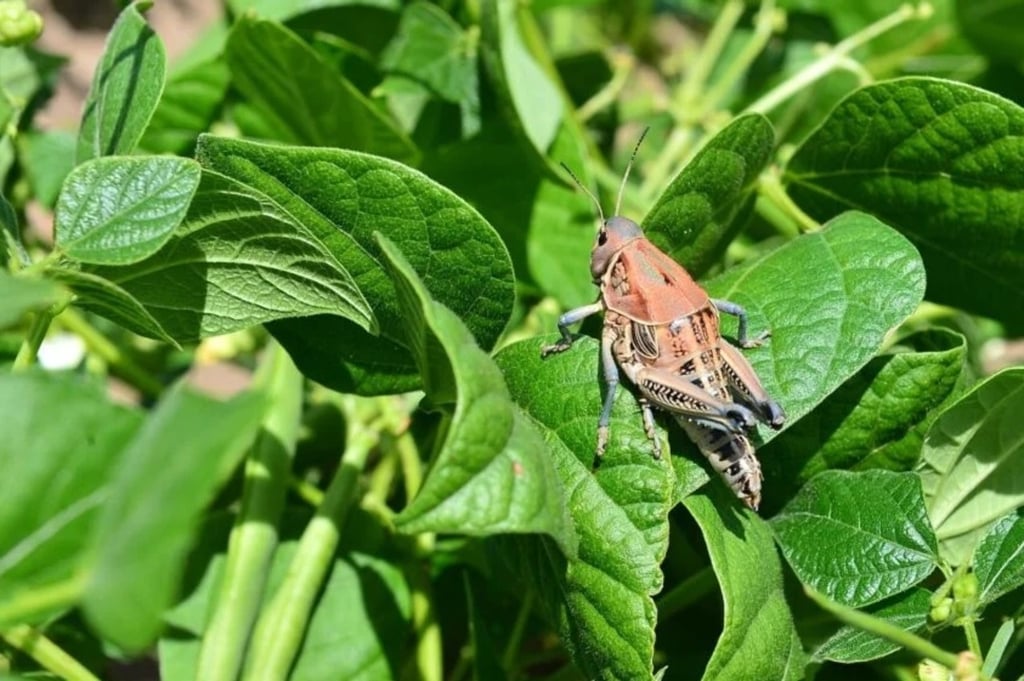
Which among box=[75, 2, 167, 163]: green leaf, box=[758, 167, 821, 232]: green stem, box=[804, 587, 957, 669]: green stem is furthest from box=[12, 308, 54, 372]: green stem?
box=[758, 167, 821, 232]: green stem

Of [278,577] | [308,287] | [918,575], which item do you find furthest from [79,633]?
[918,575]

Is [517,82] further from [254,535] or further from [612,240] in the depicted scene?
[254,535]

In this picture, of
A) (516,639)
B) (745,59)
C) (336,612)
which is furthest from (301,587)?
(745,59)

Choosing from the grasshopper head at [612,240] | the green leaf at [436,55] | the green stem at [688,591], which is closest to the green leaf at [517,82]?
the green leaf at [436,55]

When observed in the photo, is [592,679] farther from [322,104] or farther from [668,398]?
[322,104]

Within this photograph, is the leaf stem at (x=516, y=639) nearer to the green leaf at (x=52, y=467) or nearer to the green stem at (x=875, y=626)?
the green stem at (x=875, y=626)

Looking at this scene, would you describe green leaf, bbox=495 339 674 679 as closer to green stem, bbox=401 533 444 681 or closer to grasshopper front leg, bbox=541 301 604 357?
grasshopper front leg, bbox=541 301 604 357
